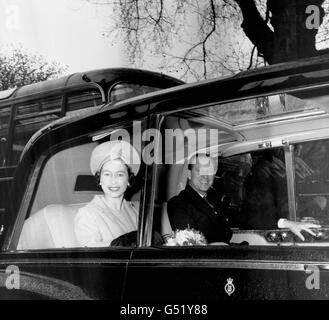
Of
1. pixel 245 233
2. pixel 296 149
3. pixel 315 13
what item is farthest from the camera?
pixel 315 13

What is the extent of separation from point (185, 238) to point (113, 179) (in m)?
0.59

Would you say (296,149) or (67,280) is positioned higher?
(296,149)

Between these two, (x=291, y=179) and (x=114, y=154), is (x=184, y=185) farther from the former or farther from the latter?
(x=291, y=179)

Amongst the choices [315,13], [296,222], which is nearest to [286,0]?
[315,13]

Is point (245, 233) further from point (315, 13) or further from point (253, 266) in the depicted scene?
point (315, 13)

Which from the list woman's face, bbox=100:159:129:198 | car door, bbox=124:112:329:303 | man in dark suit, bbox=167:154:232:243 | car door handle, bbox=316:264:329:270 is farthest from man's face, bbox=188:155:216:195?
car door handle, bbox=316:264:329:270

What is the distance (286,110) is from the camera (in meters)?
2.70

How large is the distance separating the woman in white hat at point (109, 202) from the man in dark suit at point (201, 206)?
229 mm

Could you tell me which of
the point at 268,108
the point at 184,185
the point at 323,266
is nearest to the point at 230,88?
the point at 268,108

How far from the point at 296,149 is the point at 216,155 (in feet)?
1.60

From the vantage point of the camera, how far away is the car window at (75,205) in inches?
94.5

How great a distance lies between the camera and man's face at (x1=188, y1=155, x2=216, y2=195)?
9.45 ft

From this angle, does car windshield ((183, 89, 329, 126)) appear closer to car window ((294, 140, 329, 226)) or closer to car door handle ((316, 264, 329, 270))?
car window ((294, 140, 329, 226))
